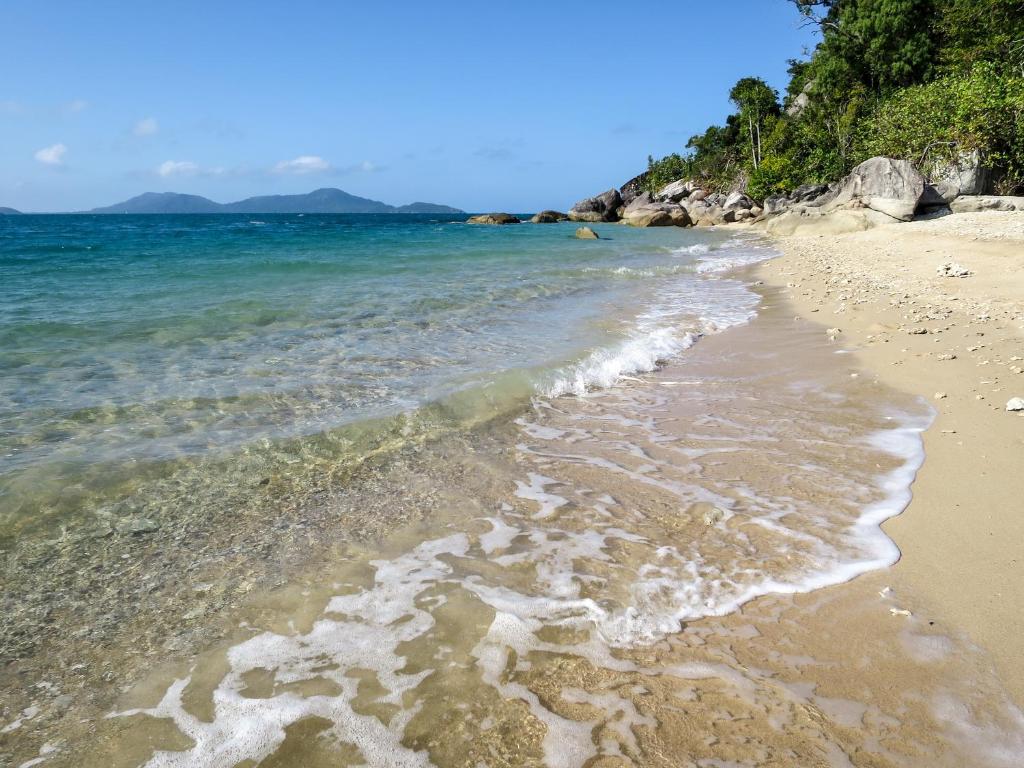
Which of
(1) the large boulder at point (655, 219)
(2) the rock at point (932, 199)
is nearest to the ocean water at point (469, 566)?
(2) the rock at point (932, 199)

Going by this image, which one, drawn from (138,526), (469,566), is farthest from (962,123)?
(138,526)

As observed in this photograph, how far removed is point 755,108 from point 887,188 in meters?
36.7

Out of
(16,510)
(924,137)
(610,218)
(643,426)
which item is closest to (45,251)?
(16,510)

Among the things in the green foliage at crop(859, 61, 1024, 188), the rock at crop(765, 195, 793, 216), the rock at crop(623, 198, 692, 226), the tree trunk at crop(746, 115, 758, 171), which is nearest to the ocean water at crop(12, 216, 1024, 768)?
the green foliage at crop(859, 61, 1024, 188)

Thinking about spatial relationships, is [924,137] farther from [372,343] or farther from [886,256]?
[372,343]

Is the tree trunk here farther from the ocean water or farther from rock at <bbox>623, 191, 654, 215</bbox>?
the ocean water

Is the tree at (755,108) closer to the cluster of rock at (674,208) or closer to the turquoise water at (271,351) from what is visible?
the cluster of rock at (674,208)

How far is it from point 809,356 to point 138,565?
7229mm

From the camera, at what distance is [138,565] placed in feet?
11.3

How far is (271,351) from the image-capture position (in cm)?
828

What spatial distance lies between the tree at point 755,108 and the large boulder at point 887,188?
29533 mm

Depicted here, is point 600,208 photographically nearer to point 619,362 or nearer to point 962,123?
point 962,123

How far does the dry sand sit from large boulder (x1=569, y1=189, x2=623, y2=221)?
55965 mm

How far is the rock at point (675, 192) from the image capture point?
212ft
